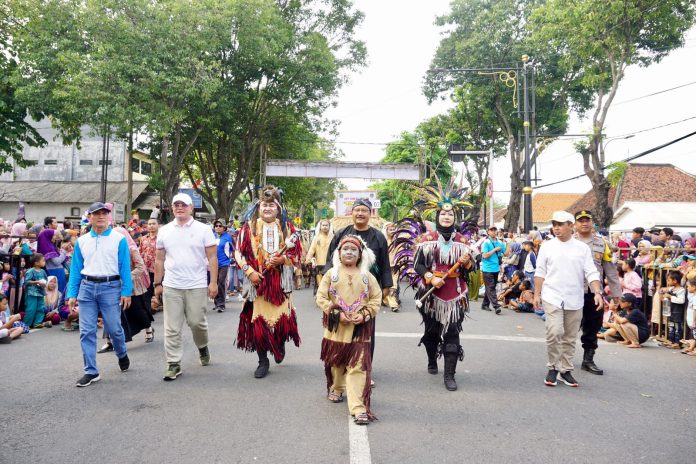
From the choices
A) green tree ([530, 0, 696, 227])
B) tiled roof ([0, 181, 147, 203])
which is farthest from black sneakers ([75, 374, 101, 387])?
tiled roof ([0, 181, 147, 203])

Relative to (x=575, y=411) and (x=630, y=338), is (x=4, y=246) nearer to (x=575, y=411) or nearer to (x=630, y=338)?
(x=575, y=411)

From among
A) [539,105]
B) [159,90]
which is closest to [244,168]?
[159,90]

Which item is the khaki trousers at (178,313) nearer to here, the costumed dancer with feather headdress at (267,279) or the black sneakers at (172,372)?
the black sneakers at (172,372)

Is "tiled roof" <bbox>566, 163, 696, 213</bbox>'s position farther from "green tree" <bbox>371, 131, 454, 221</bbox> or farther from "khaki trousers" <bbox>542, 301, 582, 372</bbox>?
"khaki trousers" <bbox>542, 301, 582, 372</bbox>

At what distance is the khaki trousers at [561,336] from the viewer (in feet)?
20.3

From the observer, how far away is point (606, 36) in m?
18.6

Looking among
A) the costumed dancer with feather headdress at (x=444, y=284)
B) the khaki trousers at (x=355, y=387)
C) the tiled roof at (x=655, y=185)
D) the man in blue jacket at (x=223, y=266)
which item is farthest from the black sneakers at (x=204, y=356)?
the tiled roof at (x=655, y=185)

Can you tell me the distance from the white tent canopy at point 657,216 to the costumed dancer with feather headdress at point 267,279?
23.0m

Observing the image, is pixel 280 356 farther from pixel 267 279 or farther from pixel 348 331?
pixel 348 331

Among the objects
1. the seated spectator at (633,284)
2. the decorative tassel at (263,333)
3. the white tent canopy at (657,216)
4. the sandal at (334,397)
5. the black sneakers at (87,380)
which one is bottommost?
the black sneakers at (87,380)

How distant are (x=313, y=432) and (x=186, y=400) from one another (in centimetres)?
146

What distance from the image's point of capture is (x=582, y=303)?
6.31m

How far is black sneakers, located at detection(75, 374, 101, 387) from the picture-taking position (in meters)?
5.78

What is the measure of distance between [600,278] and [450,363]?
2.13 metres
